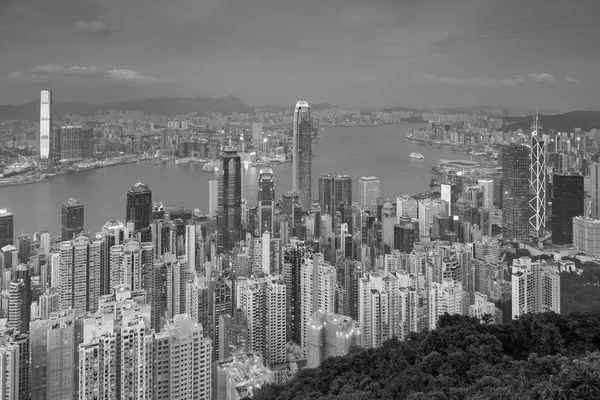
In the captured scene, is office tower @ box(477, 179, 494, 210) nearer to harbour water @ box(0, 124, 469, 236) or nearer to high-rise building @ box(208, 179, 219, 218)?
harbour water @ box(0, 124, 469, 236)

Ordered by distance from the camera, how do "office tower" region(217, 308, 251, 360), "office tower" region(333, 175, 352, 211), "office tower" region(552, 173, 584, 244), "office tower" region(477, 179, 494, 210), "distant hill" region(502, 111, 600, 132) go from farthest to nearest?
"office tower" region(333, 175, 352, 211), "office tower" region(477, 179, 494, 210), "distant hill" region(502, 111, 600, 132), "office tower" region(552, 173, 584, 244), "office tower" region(217, 308, 251, 360)

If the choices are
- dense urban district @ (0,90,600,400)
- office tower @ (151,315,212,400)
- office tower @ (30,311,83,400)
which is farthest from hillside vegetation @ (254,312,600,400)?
office tower @ (30,311,83,400)

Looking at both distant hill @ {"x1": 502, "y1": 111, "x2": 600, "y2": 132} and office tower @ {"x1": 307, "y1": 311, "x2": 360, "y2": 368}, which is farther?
distant hill @ {"x1": 502, "y1": 111, "x2": 600, "y2": 132}

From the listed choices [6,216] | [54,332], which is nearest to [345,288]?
[54,332]

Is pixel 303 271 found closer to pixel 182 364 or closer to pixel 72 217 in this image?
pixel 182 364

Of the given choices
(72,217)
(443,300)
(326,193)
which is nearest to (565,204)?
(326,193)

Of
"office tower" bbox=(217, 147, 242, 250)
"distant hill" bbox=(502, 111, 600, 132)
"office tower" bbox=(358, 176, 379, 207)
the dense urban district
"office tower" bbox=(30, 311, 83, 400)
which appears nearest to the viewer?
the dense urban district

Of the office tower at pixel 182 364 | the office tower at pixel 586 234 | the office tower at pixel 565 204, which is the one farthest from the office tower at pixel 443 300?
the office tower at pixel 565 204

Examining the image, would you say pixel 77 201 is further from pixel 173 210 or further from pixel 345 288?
pixel 345 288
